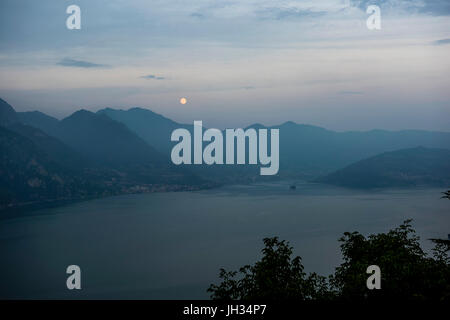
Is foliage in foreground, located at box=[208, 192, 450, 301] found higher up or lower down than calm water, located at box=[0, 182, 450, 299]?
higher up

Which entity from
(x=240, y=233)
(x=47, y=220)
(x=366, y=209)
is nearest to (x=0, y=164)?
(x=47, y=220)

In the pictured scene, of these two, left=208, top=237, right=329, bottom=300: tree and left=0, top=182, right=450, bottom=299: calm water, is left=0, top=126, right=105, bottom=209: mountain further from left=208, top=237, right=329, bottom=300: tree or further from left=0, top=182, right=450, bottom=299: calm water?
left=208, top=237, right=329, bottom=300: tree

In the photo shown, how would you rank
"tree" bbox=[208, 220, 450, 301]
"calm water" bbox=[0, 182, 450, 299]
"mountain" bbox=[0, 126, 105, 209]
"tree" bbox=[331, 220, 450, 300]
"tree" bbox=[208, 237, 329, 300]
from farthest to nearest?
"mountain" bbox=[0, 126, 105, 209] < "calm water" bbox=[0, 182, 450, 299] < "tree" bbox=[208, 237, 329, 300] < "tree" bbox=[208, 220, 450, 301] < "tree" bbox=[331, 220, 450, 300]

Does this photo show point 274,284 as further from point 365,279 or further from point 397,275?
point 397,275

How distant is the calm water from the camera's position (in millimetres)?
57000

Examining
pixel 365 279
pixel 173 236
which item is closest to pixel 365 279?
pixel 365 279

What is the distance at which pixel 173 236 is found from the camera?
88625mm

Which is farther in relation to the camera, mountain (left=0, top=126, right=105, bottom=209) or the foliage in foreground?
mountain (left=0, top=126, right=105, bottom=209)

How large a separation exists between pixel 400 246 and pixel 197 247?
206 ft

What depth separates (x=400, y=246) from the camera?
1586 centimetres

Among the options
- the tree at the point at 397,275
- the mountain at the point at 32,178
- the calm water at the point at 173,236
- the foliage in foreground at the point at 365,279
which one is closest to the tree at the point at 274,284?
the foliage in foreground at the point at 365,279

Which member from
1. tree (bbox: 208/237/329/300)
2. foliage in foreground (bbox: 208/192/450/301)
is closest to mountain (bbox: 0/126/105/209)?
tree (bbox: 208/237/329/300)
